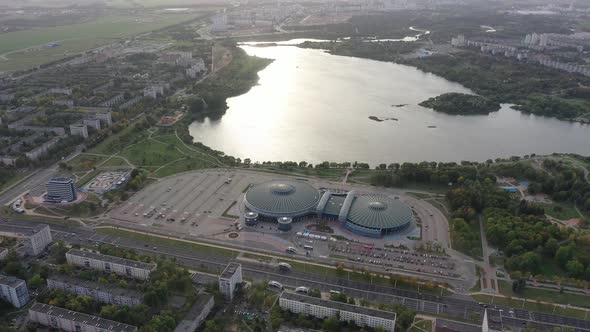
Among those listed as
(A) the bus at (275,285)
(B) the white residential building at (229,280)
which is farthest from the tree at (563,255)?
(B) the white residential building at (229,280)

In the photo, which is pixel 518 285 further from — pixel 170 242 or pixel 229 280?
pixel 170 242

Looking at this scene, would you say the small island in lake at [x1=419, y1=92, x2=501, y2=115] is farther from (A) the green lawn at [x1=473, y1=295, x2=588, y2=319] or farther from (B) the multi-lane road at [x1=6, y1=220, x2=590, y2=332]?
(B) the multi-lane road at [x1=6, y1=220, x2=590, y2=332]

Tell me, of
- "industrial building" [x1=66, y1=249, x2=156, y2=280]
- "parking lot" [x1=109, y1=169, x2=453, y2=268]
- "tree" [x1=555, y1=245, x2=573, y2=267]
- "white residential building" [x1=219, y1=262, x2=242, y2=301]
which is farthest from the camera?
"parking lot" [x1=109, y1=169, x2=453, y2=268]

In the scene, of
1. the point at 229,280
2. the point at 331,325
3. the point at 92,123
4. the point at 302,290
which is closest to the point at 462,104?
the point at 302,290

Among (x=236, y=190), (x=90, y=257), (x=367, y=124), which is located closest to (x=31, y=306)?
(x=90, y=257)

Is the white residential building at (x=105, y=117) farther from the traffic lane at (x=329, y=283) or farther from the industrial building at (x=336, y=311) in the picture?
the industrial building at (x=336, y=311)

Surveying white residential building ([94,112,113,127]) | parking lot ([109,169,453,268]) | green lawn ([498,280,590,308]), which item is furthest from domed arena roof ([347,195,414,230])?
white residential building ([94,112,113,127])
